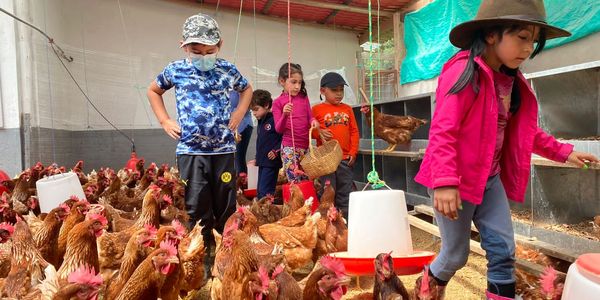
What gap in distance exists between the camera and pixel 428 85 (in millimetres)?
6125

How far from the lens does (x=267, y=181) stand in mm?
4516

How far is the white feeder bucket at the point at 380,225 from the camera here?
2100 mm

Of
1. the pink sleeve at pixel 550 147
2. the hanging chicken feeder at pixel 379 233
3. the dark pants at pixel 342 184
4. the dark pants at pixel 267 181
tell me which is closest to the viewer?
the pink sleeve at pixel 550 147

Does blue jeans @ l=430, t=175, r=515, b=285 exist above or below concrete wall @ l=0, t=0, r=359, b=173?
below

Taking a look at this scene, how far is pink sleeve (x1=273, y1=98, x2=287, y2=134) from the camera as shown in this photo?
13.6ft

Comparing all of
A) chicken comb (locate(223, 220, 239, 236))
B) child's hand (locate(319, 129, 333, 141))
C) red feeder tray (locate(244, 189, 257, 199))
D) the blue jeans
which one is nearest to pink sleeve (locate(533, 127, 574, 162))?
the blue jeans

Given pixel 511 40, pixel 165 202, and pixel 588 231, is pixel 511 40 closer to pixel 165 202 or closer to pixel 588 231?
pixel 588 231

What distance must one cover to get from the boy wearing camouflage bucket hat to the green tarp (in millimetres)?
2937

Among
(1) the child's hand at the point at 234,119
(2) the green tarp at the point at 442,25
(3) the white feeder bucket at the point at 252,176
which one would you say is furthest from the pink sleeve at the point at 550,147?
(3) the white feeder bucket at the point at 252,176

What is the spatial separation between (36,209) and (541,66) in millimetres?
4775

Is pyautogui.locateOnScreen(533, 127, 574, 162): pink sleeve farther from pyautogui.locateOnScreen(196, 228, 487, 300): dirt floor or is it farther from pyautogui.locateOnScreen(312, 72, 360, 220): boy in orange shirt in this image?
pyautogui.locateOnScreen(312, 72, 360, 220): boy in orange shirt

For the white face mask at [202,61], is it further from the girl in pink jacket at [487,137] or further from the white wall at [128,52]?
the white wall at [128,52]

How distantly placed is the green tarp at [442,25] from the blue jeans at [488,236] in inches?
97.0

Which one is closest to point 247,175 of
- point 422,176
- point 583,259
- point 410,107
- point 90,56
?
point 410,107
